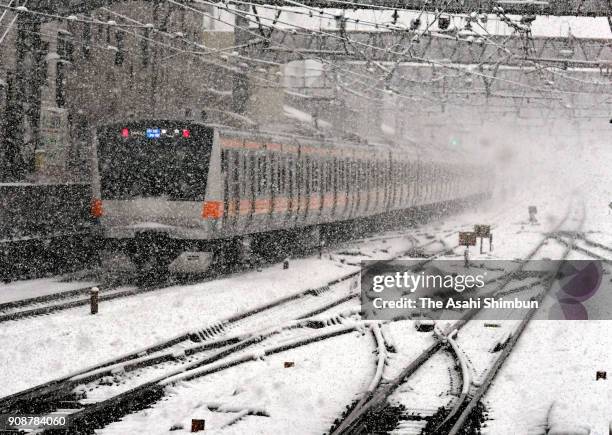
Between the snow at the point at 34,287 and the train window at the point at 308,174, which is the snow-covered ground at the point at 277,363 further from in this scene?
the train window at the point at 308,174

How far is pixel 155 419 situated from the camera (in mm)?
7574

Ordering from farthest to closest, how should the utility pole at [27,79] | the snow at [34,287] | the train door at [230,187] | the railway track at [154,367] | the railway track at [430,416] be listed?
the utility pole at [27,79]
the train door at [230,187]
the snow at [34,287]
the railway track at [154,367]
the railway track at [430,416]

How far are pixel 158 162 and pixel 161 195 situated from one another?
598 mm

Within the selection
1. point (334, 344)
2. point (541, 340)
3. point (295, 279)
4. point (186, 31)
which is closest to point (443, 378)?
point (334, 344)

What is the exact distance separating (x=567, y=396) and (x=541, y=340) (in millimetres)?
3285

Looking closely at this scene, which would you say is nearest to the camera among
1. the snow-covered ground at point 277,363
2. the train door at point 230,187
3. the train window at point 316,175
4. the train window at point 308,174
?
the snow-covered ground at point 277,363

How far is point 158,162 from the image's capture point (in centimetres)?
1573

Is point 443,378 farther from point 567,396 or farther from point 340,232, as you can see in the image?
point 340,232

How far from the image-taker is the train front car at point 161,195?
15.5 meters

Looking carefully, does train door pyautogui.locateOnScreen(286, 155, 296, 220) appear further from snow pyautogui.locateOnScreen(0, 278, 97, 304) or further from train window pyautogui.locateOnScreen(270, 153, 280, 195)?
snow pyautogui.locateOnScreen(0, 278, 97, 304)

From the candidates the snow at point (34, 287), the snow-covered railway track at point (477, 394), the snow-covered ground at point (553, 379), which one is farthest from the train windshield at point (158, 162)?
the snow-covered ground at point (553, 379)

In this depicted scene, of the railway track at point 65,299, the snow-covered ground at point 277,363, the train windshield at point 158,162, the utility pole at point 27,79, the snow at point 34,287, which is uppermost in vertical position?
the utility pole at point 27,79

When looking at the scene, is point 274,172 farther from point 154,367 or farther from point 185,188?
point 154,367

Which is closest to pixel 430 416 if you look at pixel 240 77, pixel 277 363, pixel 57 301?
pixel 277 363
